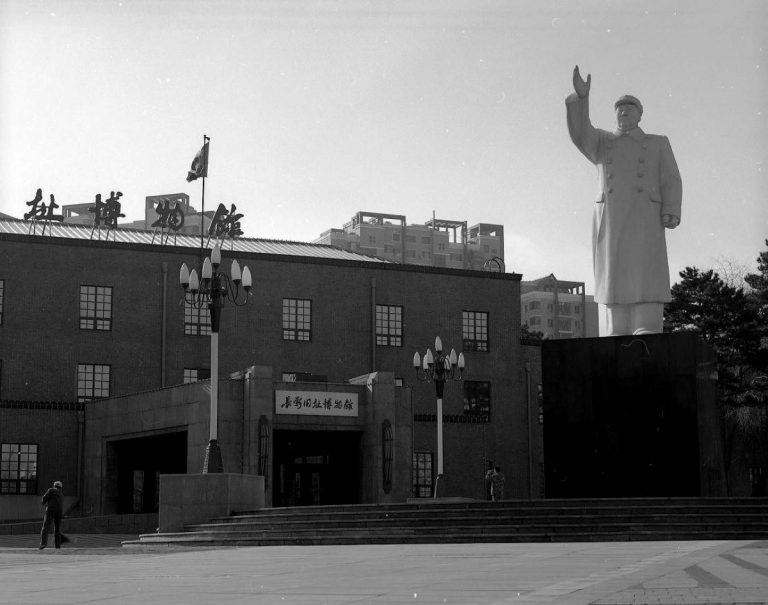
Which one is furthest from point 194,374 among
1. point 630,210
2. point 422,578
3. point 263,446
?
point 422,578

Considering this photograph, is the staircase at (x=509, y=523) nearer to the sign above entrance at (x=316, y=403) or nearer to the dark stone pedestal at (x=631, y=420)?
the dark stone pedestal at (x=631, y=420)

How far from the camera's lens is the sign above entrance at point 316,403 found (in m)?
34.4

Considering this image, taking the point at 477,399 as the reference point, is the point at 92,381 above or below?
above

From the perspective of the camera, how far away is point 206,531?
24.3 meters

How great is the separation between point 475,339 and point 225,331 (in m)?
10.1

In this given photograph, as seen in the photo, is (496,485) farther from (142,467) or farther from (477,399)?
(142,467)

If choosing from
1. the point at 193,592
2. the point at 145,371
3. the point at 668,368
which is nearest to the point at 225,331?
the point at 145,371

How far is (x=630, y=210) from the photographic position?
78.5ft

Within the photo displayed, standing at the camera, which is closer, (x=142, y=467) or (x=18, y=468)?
(x=18, y=468)

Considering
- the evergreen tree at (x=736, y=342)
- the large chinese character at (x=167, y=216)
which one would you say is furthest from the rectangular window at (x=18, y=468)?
the evergreen tree at (x=736, y=342)

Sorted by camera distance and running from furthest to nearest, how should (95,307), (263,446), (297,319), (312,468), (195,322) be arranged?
(297,319) → (195,322) → (312,468) → (95,307) → (263,446)

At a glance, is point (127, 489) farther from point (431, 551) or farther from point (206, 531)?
point (431, 551)

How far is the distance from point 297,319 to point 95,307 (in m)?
7.23

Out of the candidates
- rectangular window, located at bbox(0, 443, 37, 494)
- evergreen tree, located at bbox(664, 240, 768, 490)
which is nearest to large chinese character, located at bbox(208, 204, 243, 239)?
rectangular window, located at bbox(0, 443, 37, 494)
